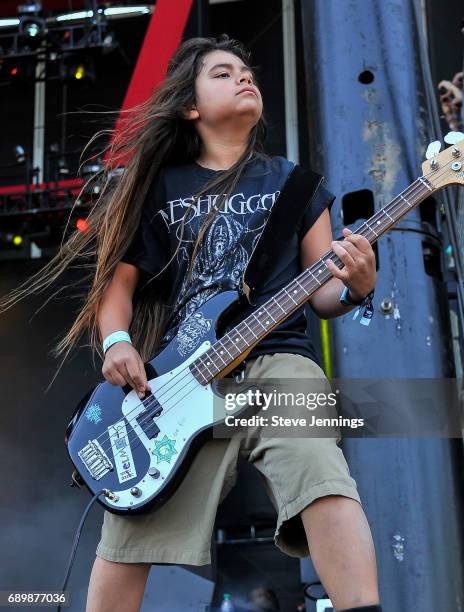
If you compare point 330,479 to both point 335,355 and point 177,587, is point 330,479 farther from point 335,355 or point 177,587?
point 177,587

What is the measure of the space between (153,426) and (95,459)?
0.18m

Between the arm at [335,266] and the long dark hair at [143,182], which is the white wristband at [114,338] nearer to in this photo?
the long dark hair at [143,182]

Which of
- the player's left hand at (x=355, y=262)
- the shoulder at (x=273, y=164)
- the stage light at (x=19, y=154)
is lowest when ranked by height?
the player's left hand at (x=355, y=262)

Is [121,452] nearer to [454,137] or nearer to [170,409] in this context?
[170,409]

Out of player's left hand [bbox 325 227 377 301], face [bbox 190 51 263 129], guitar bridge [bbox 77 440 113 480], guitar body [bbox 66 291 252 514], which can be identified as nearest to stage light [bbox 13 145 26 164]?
face [bbox 190 51 263 129]

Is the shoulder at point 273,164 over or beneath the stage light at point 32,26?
beneath

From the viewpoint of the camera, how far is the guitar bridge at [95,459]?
217 cm

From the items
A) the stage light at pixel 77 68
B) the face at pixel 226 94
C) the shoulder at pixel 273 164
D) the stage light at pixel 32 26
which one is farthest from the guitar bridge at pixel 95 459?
the stage light at pixel 32 26

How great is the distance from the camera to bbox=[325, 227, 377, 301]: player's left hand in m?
2.06

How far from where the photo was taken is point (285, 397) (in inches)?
83.4

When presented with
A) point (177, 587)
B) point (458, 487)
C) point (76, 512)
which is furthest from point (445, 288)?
point (76, 512)

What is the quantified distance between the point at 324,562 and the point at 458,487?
1011 mm

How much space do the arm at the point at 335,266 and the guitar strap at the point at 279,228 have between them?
80 mm

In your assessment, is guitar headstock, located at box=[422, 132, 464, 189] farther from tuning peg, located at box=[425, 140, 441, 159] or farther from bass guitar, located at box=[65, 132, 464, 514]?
bass guitar, located at box=[65, 132, 464, 514]
